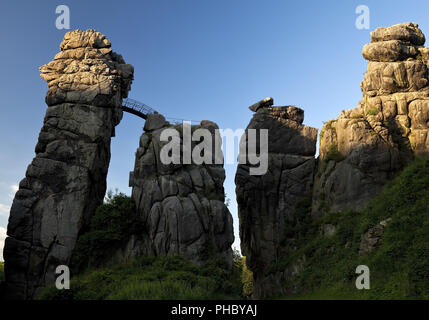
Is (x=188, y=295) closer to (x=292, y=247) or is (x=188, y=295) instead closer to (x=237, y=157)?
(x=292, y=247)

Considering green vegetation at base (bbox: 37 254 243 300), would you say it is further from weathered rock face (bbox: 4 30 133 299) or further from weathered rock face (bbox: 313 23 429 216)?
weathered rock face (bbox: 313 23 429 216)

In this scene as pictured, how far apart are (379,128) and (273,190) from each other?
11.5 meters

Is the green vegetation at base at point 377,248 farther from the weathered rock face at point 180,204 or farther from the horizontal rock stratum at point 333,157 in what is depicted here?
the weathered rock face at point 180,204

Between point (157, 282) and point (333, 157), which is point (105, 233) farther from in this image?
point (333, 157)

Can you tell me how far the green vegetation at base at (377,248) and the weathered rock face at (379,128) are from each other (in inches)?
61.0

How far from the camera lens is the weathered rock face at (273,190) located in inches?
1476

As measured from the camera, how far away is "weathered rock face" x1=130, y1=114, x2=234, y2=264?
3016 centimetres

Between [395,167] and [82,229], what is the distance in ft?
91.4

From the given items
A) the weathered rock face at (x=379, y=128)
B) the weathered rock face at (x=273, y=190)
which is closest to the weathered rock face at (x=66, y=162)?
the weathered rock face at (x=273, y=190)

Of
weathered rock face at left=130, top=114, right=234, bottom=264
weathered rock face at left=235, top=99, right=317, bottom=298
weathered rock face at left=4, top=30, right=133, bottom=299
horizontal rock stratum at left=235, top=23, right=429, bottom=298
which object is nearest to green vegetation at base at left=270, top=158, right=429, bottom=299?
horizontal rock stratum at left=235, top=23, right=429, bottom=298

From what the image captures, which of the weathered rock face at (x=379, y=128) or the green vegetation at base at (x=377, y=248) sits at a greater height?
the weathered rock face at (x=379, y=128)

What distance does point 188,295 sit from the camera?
1933 cm
